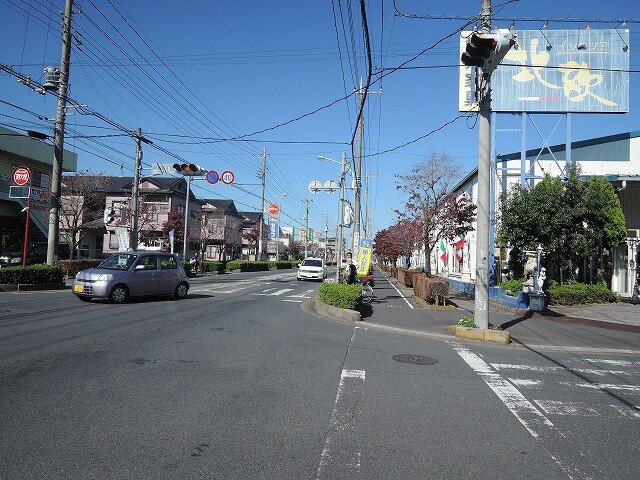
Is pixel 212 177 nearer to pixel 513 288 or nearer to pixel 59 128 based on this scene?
pixel 59 128

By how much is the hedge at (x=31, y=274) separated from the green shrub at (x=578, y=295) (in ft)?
62.4

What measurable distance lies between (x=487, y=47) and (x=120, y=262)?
11883 mm

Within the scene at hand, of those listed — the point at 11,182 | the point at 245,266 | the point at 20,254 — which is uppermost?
the point at 11,182

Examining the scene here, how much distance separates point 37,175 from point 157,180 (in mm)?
14887

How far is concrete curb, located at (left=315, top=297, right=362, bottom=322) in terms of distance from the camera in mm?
13469

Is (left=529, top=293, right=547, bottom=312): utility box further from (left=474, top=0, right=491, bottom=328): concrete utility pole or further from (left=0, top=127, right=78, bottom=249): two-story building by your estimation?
(left=0, top=127, right=78, bottom=249): two-story building

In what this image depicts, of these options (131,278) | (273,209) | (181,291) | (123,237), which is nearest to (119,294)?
(131,278)

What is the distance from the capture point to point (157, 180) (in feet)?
174

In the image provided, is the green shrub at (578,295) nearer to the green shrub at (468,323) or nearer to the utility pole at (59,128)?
the green shrub at (468,323)

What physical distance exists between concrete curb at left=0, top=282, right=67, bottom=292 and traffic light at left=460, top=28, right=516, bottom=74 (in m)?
16.7

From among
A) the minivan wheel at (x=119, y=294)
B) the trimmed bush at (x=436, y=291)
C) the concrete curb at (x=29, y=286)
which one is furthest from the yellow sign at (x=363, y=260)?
the concrete curb at (x=29, y=286)

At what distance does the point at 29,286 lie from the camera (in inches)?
723

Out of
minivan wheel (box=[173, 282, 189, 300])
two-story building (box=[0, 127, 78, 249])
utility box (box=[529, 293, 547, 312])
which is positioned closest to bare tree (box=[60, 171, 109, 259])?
two-story building (box=[0, 127, 78, 249])

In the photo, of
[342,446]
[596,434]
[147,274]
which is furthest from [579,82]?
[342,446]
